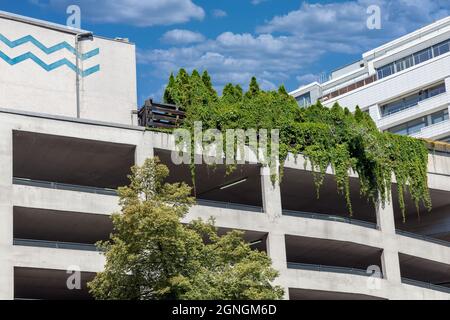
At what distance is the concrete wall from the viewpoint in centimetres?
5122

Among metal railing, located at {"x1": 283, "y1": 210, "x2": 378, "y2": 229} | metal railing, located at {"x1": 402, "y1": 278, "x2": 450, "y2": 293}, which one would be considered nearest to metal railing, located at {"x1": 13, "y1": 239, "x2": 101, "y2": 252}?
metal railing, located at {"x1": 283, "y1": 210, "x2": 378, "y2": 229}

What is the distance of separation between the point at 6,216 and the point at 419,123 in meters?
48.1

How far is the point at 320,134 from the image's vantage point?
56.0 m

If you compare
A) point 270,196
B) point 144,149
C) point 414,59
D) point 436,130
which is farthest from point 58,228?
point 414,59

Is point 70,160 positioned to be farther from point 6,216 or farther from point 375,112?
point 375,112

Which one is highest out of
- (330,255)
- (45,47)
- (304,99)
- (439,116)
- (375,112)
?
(304,99)

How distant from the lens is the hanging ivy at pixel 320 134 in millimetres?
53312

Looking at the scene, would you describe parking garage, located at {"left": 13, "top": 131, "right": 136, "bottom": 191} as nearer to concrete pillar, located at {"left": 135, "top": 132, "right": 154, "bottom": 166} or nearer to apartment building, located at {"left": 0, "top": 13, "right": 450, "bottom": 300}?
apartment building, located at {"left": 0, "top": 13, "right": 450, "bottom": 300}

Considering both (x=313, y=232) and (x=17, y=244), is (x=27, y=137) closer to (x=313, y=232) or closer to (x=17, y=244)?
(x=17, y=244)

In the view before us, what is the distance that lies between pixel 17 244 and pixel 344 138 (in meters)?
20.6

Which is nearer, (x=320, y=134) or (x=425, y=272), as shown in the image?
(x=320, y=134)

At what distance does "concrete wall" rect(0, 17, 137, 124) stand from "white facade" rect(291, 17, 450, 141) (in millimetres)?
35788

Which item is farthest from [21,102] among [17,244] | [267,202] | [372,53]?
[372,53]

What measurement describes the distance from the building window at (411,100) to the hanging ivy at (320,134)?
24.5m
